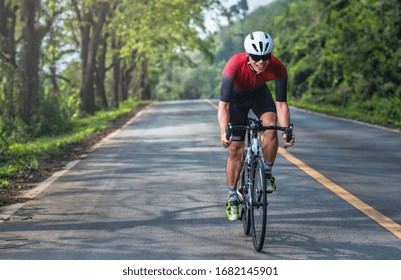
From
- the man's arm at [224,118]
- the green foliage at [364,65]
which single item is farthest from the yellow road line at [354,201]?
the green foliage at [364,65]

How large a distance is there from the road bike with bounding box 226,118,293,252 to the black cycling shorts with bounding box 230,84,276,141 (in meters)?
0.16

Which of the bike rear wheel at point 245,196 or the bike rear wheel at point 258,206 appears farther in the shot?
the bike rear wheel at point 245,196

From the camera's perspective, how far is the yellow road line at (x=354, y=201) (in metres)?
7.54

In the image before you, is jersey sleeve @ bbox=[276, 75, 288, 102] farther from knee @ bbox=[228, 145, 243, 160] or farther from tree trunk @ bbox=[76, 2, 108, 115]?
tree trunk @ bbox=[76, 2, 108, 115]

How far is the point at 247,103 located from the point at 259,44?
37.9 inches

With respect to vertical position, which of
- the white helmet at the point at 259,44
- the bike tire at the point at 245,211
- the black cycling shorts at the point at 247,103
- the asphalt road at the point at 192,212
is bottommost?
the asphalt road at the point at 192,212

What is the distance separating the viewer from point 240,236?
7.26 m

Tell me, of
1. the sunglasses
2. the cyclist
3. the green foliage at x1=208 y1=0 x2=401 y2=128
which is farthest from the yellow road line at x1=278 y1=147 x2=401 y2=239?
the green foliage at x1=208 y1=0 x2=401 y2=128

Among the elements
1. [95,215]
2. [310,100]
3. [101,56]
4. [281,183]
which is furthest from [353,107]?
[95,215]

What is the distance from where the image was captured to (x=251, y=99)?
7.52 metres

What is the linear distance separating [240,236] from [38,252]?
188cm

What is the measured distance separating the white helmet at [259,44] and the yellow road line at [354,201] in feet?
7.00

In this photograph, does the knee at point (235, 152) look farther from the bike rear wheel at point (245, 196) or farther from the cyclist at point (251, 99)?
the bike rear wheel at point (245, 196)

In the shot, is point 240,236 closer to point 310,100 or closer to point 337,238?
point 337,238
